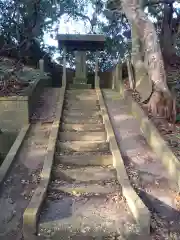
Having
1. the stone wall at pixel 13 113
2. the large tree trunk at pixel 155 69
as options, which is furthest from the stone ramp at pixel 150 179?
the stone wall at pixel 13 113

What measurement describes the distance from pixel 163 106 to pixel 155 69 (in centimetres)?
96

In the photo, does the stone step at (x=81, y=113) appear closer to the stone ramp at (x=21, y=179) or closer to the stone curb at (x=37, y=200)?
the stone ramp at (x=21, y=179)

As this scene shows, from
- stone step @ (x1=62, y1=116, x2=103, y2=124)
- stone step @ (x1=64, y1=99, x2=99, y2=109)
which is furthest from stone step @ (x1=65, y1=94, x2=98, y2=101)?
stone step @ (x1=62, y1=116, x2=103, y2=124)

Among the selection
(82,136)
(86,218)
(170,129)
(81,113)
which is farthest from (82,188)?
(81,113)

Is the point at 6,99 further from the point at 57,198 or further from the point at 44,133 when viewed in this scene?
the point at 57,198

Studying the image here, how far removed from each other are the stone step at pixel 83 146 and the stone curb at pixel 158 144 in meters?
0.91

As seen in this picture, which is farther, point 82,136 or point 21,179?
point 82,136

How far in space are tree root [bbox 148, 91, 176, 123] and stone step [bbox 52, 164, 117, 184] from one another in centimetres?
236

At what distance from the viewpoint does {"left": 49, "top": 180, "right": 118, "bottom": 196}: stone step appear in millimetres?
4570

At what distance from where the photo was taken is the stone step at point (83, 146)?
5926mm

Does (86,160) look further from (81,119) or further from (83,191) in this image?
(81,119)

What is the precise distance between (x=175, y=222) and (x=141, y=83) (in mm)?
5849

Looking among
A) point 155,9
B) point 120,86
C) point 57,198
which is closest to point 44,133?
point 57,198

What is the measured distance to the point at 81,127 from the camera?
7113 millimetres
